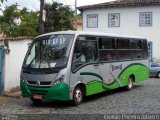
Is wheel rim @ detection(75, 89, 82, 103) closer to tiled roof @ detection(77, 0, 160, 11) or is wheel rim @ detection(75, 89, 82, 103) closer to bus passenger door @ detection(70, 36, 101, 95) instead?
bus passenger door @ detection(70, 36, 101, 95)

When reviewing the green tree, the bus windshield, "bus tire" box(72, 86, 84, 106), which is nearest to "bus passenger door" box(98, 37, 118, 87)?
"bus tire" box(72, 86, 84, 106)

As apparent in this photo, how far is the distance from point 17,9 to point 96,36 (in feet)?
114

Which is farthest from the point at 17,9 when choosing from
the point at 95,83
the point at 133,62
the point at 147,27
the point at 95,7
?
the point at 95,83

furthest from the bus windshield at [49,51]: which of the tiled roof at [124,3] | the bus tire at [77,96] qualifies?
the tiled roof at [124,3]

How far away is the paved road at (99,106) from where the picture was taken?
12008 millimetres

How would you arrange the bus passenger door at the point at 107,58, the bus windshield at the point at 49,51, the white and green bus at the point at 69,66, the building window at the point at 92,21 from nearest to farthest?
the white and green bus at the point at 69,66 → the bus windshield at the point at 49,51 → the bus passenger door at the point at 107,58 → the building window at the point at 92,21

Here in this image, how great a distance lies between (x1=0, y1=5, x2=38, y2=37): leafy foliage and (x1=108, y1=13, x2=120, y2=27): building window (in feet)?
38.3

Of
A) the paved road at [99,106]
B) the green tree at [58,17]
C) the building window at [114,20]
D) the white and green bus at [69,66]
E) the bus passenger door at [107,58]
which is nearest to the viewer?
the paved road at [99,106]

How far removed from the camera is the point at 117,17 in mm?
35938

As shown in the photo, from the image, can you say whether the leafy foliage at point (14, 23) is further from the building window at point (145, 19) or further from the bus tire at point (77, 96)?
the bus tire at point (77, 96)

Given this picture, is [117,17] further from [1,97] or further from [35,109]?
[35,109]

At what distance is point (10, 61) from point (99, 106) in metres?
5.56

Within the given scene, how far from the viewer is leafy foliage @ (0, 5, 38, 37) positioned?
44.9 metres

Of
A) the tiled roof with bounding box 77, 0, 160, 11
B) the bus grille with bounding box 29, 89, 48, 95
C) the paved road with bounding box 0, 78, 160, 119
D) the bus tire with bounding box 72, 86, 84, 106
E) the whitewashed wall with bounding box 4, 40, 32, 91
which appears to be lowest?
the paved road with bounding box 0, 78, 160, 119
